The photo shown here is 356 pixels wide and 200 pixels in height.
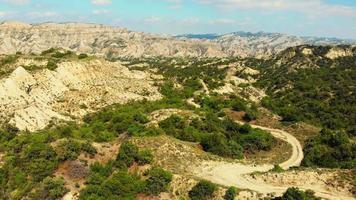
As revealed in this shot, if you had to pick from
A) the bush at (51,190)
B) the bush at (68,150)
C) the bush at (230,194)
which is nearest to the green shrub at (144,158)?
the bush at (68,150)

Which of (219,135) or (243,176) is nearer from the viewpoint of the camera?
(243,176)

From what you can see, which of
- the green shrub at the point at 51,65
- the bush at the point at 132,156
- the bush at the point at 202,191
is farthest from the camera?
the green shrub at the point at 51,65

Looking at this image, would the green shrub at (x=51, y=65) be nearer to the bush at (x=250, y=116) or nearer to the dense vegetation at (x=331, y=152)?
the bush at (x=250, y=116)

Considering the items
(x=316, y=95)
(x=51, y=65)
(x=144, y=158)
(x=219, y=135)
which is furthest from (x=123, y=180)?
(x=316, y=95)

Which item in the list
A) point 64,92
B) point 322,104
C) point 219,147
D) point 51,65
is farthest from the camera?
point 322,104

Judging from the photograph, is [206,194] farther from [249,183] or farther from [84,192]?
[84,192]

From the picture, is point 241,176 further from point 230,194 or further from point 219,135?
point 219,135

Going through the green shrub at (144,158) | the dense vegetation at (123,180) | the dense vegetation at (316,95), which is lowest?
the dense vegetation at (316,95)

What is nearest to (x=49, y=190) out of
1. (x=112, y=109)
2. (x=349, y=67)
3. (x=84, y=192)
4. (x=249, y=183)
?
(x=84, y=192)
